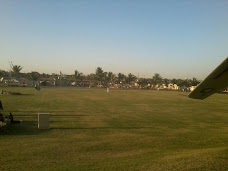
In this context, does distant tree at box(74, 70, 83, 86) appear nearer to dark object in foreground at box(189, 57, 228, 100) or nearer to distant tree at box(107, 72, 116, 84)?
distant tree at box(107, 72, 116, 84)

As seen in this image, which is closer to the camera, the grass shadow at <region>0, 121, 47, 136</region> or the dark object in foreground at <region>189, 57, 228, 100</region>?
the dark object in foreground at <region>189, 57, 228, 100</region>

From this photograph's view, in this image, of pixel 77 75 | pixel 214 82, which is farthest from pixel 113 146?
pixel 77 75

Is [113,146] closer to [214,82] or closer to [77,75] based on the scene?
[214,82]

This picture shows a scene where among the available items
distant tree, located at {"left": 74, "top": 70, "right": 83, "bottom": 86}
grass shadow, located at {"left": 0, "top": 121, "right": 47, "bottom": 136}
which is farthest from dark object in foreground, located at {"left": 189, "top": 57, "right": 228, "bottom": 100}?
distant tree, located at {"left": 74, "top": 70, "right": 83, "bottom": 86}

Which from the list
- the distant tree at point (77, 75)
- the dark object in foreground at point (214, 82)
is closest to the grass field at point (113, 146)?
the dark object in foreground at point (214, 82)

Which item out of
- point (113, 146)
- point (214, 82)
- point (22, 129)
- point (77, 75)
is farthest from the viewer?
point (77, 75)

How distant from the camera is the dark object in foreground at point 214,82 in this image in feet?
31.5

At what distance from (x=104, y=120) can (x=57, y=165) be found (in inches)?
473

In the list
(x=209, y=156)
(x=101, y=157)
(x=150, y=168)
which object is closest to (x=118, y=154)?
(x=101, y=157)

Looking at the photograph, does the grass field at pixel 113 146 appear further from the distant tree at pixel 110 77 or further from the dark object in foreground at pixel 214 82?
the distant tree at pixel 110 77

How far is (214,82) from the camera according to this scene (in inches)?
438

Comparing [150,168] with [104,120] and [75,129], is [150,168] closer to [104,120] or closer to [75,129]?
[75,129]

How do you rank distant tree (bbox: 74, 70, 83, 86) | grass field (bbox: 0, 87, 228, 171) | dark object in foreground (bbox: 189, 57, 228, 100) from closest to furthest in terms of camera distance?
dark object in foreground (bbox: 189, 57, 228, 100) < grass field (bbox: 0, 87, 228, 171) < distant tree (bbox: 74, 70, 83, 86)

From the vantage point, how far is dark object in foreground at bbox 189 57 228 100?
961 centimetres
